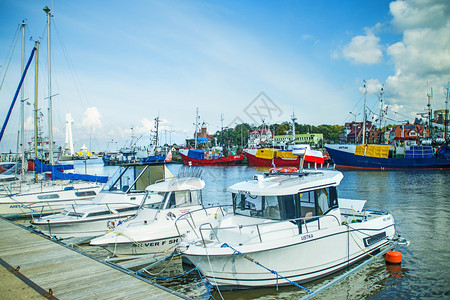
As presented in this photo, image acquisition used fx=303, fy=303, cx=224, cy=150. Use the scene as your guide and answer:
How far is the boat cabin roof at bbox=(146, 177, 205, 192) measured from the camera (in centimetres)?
1229

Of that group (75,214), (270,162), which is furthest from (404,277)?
(270,162)

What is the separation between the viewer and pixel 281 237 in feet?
27.4

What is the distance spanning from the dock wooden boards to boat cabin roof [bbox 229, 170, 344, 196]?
387 centimetres

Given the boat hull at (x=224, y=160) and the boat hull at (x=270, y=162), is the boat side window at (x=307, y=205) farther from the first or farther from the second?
the boat hull at (x=224, y=160)

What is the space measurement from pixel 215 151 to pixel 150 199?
76643mm

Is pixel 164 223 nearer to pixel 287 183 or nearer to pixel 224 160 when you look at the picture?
pixel 287 183

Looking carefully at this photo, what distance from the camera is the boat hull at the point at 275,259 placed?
7840 mm

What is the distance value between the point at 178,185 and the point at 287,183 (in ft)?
16.3

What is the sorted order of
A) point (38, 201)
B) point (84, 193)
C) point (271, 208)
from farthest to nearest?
1. point (84, 193)
2. point (38, 201)
3. point (271, 208)

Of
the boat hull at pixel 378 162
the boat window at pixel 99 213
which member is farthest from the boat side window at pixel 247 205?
the boat hull at pixel 378 162

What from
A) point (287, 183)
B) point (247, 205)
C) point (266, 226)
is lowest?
point (266, 226)

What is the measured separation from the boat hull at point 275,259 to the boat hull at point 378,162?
173ft

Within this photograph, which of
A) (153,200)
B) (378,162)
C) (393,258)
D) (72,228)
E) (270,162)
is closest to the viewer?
(393,258)

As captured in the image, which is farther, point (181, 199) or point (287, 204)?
point (181, 199)
